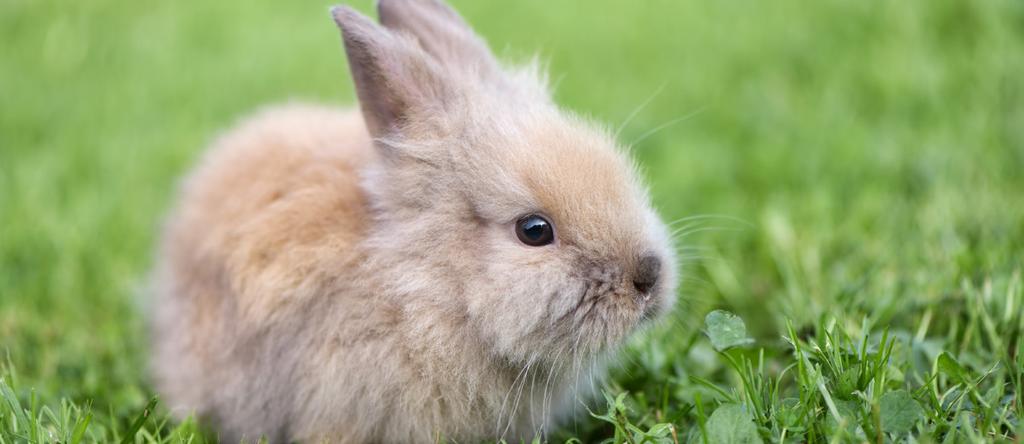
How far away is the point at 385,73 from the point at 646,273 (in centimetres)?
96

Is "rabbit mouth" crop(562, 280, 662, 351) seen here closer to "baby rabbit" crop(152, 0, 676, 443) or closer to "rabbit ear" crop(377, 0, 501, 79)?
"baby rabbit" crop(152, 0, 676, 443)

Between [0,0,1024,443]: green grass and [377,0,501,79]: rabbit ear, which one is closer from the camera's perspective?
[0,0,1024,443]: green grass

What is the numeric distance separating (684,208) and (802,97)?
1480 millimetres

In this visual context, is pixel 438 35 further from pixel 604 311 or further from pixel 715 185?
pixel 715 185

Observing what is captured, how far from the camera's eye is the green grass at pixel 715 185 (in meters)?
2.67

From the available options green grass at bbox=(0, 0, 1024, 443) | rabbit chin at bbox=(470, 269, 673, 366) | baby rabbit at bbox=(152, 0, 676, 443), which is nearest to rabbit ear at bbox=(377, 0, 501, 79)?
baby rabbit at bbox=(152, 0, 676, 443)

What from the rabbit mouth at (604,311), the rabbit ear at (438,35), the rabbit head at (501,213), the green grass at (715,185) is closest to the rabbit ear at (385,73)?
the rabbit head at (501,213)

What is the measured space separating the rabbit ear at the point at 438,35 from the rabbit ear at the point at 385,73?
0.25 metres

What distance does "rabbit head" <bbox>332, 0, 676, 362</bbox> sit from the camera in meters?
2.67

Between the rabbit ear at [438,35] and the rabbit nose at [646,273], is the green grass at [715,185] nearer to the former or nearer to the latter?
the rabbit nose at [646,273]

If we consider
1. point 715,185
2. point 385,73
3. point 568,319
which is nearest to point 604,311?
point 568,319

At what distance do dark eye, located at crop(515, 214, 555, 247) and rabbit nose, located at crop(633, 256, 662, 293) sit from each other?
0.26m

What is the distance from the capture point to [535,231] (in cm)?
273

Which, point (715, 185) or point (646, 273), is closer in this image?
point (646, 273)
